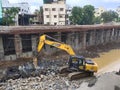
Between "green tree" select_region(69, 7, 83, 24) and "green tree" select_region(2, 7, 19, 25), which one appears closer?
"green tree" select_region(2, 7, 19, 25)

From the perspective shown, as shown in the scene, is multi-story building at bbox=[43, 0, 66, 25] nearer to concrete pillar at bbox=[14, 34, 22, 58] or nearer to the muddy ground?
concrete pillar at bbox=[14, 34, 22, 58]

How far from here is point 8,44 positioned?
26.5 m

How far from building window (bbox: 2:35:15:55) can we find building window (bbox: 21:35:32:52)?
1646 millimetres

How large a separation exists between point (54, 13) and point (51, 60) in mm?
35365

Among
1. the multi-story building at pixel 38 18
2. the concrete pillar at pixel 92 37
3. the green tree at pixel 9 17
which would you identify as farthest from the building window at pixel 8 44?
the multi-story building at pixel 38 18

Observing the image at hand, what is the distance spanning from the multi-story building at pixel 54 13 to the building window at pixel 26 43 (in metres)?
31.8

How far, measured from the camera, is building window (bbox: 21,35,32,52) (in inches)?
1097

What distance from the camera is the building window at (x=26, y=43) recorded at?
91.4 feet

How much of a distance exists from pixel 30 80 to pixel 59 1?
48.3 m

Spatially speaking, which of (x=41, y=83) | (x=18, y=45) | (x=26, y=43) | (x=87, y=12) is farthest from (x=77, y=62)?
(x=87, y=12)

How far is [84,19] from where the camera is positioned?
207 feet

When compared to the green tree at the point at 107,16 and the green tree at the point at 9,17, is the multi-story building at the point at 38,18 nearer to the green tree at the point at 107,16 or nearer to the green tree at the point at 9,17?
the green tree at the point at 9,17

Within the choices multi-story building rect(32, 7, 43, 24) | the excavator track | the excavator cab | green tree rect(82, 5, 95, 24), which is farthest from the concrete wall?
multi-story building rect(32, 7, 43, 24)

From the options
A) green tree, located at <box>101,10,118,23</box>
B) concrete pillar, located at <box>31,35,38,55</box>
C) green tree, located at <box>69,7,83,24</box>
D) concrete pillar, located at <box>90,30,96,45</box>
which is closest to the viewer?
concrete pillar, located at <box>31,35,38,55</box>
